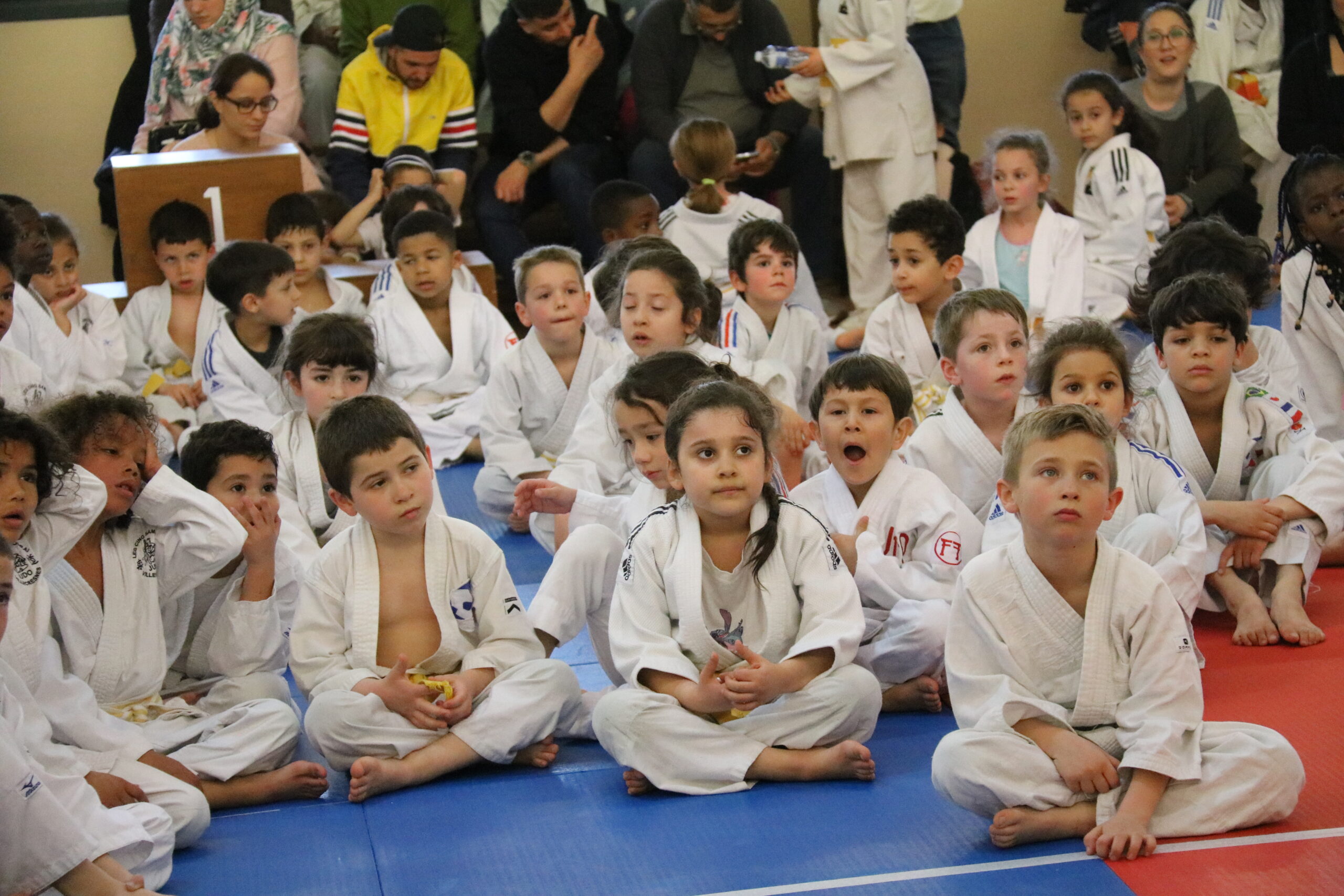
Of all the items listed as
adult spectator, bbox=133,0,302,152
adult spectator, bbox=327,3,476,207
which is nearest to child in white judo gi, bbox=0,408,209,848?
adult spectator, bbox=133,0,302,152

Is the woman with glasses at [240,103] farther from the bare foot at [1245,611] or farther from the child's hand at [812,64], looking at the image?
the bare foot at [1245,611]

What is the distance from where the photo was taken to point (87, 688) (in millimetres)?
2730

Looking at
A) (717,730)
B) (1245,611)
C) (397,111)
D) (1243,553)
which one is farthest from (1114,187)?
(717,730)

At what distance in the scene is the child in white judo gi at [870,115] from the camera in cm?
690

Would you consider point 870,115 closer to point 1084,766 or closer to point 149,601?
point 149,601

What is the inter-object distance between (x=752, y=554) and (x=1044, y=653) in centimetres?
58

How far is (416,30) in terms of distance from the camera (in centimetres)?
698

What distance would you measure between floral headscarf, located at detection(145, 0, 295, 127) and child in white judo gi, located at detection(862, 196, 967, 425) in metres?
3.52

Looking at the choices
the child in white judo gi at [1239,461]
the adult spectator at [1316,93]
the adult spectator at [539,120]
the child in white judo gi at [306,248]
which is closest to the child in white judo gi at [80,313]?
the child in white judo gi at [306,248]

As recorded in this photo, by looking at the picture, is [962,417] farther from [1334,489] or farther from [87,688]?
[87,688]

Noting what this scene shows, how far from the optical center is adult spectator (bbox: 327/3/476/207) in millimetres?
7113

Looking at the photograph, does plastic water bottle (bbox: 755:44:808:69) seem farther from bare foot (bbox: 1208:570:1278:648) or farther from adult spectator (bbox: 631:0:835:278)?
bare foot (bbox: 1208:570:1278:648)

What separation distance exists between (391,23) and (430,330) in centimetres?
245

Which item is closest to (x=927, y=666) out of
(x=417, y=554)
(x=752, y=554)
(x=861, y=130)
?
(x=752, y=554)
